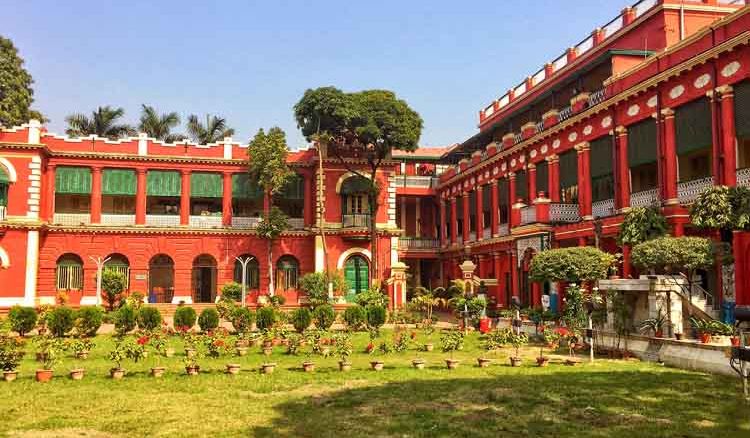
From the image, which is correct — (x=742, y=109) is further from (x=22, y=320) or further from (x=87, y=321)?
(x=22, y=320)

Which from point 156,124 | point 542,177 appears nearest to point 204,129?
point 156,124

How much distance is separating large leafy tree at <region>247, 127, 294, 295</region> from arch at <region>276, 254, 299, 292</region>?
922 mm

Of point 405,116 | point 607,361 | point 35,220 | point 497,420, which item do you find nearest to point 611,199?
point 607,361

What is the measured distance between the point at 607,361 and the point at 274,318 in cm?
1100

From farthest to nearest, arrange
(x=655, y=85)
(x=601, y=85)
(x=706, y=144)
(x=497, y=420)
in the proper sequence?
(x=601, y=85) < (x=655, y=85) < (x=706, y=144) < (x=497, y=420)

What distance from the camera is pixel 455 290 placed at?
2797cm

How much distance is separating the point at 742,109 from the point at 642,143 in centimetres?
433

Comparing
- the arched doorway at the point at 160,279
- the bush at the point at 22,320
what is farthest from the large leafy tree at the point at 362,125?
the bush at the point at 22,320

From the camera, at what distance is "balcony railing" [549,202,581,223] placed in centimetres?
2554

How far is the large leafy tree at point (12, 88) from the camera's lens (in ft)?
114

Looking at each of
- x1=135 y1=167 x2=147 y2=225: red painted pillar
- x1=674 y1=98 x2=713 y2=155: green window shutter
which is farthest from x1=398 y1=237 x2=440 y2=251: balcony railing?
x1=674 y1=98 x2=713 y2=155: green window shutter

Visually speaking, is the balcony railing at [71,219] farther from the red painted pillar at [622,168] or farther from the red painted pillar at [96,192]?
the red painted pillar at [622,168]

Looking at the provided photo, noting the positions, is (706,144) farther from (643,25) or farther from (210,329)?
(210,329)

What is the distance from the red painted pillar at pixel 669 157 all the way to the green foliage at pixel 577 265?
2.49m
